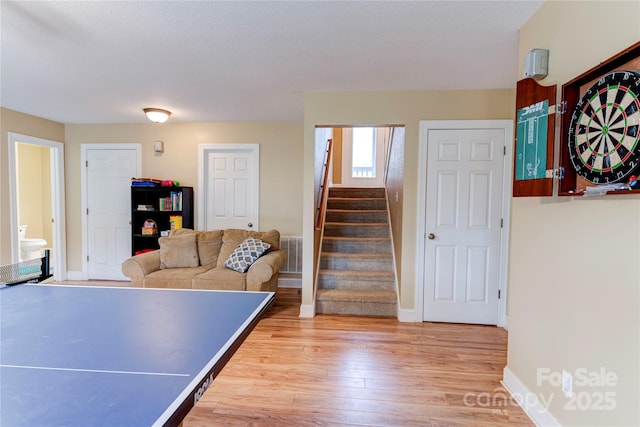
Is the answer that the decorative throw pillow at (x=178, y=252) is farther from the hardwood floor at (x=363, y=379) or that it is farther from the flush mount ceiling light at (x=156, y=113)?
the flush mount ceiling light at (x=156, y=113)

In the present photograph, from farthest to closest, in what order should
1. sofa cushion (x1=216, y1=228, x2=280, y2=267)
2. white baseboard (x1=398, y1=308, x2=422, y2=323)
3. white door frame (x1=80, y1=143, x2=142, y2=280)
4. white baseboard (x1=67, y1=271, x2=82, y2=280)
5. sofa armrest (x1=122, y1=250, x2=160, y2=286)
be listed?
white baseboard (x1=67, y1=271, x2=82, y2=280) → white door frame (x1=80, y1=143, x2=142, y2=280) → sofa cushion (x1=216, y1=228, x2=280, y2=267) → sofa armrest (x1=122, y1=250, x2=160, y2=286) → white baseboard (x1=398, y1=308, x2=422, y2=323)

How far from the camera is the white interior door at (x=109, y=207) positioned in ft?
15.6

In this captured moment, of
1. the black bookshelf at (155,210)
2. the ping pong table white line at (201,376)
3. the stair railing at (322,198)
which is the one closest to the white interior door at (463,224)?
the stair railing at (322,198)

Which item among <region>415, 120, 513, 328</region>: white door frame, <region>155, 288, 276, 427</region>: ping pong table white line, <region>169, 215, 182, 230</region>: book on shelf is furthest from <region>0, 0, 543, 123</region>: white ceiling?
<region>155, 288, 276, 427</region>: ping pong table white line

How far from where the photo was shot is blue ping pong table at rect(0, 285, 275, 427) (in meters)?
0.77

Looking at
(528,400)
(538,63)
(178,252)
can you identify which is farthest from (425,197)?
(178,252)

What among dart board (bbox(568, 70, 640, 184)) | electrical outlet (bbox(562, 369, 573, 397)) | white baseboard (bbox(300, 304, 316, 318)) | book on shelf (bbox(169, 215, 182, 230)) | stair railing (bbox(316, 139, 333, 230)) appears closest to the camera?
dart board (bbox(568, 70, 640, 184))

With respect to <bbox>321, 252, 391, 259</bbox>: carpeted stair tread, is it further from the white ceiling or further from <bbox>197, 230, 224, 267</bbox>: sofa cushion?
the white ceiling

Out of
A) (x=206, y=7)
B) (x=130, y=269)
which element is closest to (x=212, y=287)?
(x=130, y=269)

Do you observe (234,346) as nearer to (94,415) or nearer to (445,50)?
(94,415)

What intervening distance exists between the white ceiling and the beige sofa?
1706 mm

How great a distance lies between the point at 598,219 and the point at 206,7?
93.0 inches

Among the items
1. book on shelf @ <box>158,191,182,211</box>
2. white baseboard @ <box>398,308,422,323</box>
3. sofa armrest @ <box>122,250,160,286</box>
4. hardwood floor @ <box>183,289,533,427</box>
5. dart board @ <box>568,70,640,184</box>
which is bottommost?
hardwood floor @ <box>183,289,533,427</box>

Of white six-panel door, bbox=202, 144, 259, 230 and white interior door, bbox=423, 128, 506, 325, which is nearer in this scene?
white interior door, bbox=423, 128, 506, 325
